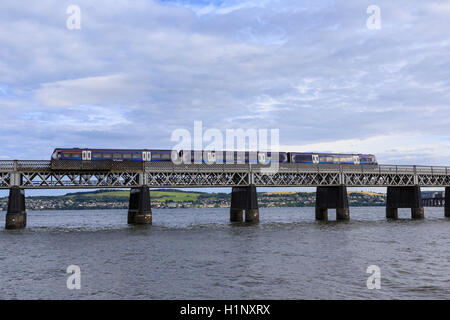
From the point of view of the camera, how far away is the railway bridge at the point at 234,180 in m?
65.1

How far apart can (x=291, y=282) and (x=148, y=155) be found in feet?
164

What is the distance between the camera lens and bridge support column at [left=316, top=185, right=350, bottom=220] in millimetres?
82375

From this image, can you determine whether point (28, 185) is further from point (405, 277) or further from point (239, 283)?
point (405, 277)

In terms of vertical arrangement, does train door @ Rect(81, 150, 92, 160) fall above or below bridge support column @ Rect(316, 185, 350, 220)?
above

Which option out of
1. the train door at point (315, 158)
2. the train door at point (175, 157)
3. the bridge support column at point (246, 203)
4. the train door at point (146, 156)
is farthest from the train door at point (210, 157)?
the train door at point (315, 158)

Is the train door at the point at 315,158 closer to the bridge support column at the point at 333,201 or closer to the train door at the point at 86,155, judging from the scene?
the bridge support column at the point at 333,201

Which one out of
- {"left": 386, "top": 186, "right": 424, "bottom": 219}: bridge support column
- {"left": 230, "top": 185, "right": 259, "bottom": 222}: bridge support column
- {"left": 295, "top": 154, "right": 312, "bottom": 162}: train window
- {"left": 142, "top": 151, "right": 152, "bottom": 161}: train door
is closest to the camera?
{"left": 142, "top": 151, "right": 152, "bottom": 161}: train door

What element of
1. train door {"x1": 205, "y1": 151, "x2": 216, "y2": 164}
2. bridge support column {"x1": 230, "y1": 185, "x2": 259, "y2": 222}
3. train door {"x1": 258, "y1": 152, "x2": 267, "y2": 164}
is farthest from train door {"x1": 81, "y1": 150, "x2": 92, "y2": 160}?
train door {"x1": 258, "y1": 152, "x2": 267, "y2": 164}

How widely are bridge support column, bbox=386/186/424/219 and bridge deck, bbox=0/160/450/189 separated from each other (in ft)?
7.46

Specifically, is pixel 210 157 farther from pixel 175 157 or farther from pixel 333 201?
pixel 333 201

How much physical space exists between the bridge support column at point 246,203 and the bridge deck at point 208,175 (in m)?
1.52

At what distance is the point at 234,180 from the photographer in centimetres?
7825

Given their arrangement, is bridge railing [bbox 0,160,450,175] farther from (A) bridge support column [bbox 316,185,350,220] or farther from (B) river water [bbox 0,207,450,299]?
(B) river water [bbox 0,207,450,299]

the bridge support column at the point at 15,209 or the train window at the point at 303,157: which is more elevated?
the train window at the point at 303,157
